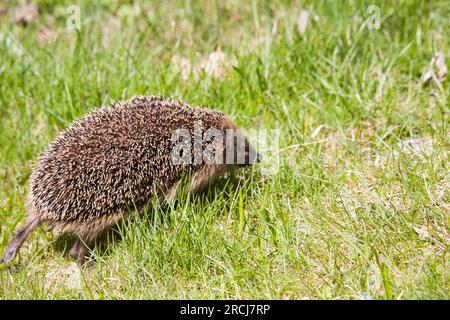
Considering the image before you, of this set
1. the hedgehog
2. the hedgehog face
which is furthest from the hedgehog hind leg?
the hedgehog face

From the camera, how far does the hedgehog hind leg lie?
4.95m

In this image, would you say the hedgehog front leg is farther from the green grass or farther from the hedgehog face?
the hedgehog face

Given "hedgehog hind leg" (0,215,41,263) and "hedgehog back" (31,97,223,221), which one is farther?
"hedgehog hind leg" (0,215,41,263)

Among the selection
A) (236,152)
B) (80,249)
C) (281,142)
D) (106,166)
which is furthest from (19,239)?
(281,142)

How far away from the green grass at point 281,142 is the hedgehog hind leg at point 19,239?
0.14 m

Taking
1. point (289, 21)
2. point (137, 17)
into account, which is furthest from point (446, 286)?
point (137, 17)

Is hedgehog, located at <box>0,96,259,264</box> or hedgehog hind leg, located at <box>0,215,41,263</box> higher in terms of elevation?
hedgehog, located at <box>0,96,259,264</box>

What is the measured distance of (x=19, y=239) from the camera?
4.98m

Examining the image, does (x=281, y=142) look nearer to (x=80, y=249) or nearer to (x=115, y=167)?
(x=115, y=167)

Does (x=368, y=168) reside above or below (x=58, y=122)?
below

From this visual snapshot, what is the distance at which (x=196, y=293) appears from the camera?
4262 mm

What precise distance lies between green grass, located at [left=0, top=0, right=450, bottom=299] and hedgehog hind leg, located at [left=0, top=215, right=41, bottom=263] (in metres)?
0.14
